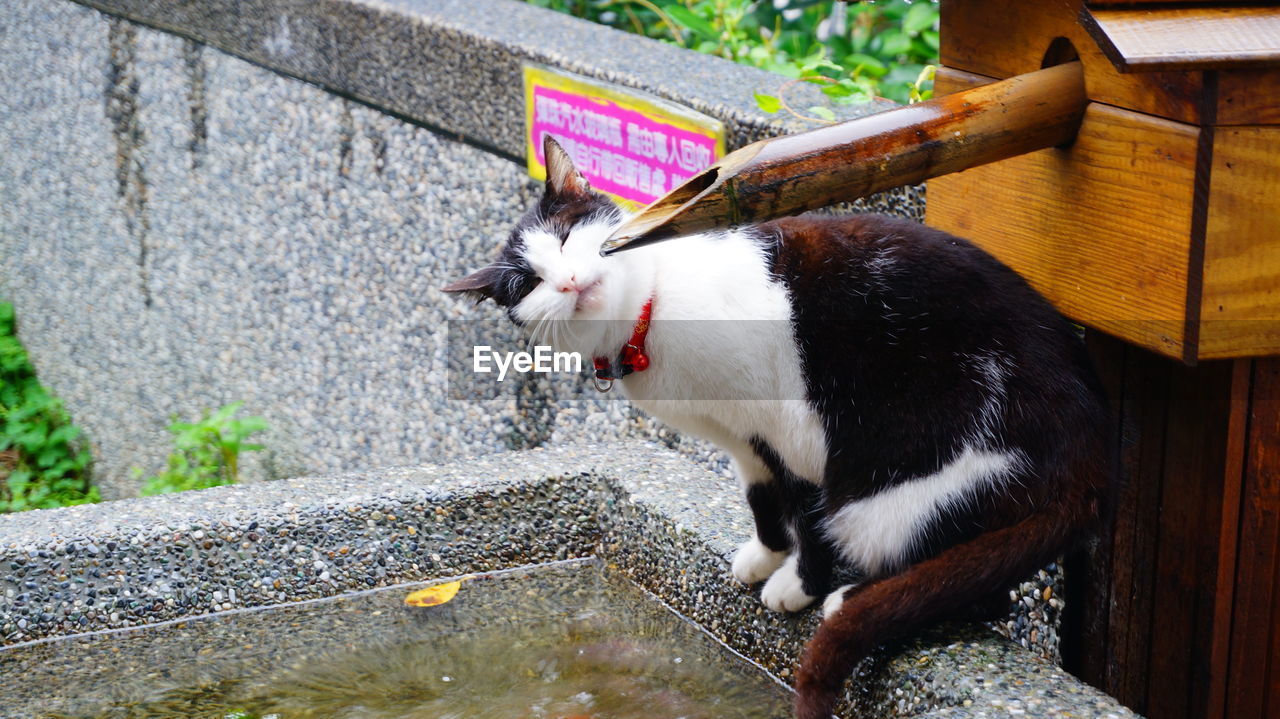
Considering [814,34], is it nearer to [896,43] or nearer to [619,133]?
[896,43]

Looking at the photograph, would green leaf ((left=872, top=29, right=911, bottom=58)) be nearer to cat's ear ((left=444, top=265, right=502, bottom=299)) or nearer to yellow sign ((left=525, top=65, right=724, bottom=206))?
yellow sign ((left=525, top=65, right=724, bottom=206))

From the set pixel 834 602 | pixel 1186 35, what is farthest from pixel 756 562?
pixel 1186 35

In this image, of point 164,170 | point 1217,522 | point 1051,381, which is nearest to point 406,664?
point 1051,381

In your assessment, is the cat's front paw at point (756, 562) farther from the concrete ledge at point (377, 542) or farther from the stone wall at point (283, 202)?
the stone wall at point (283, 202)

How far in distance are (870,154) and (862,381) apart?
1.18ft

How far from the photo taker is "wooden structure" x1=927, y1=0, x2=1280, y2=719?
5.02ft

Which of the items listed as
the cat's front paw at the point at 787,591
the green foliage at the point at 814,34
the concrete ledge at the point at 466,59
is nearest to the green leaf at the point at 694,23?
the green foliage at the point at 814,34

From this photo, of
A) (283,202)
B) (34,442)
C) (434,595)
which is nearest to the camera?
(434,595)

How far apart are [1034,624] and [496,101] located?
1.92 metres

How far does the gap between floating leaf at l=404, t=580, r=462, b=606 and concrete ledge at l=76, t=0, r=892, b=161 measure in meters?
1.06

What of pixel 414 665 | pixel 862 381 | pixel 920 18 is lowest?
pixel 414 665

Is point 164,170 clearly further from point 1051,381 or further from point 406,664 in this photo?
point 1051,381

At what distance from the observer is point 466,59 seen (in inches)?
133

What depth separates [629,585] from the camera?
2322 mm
